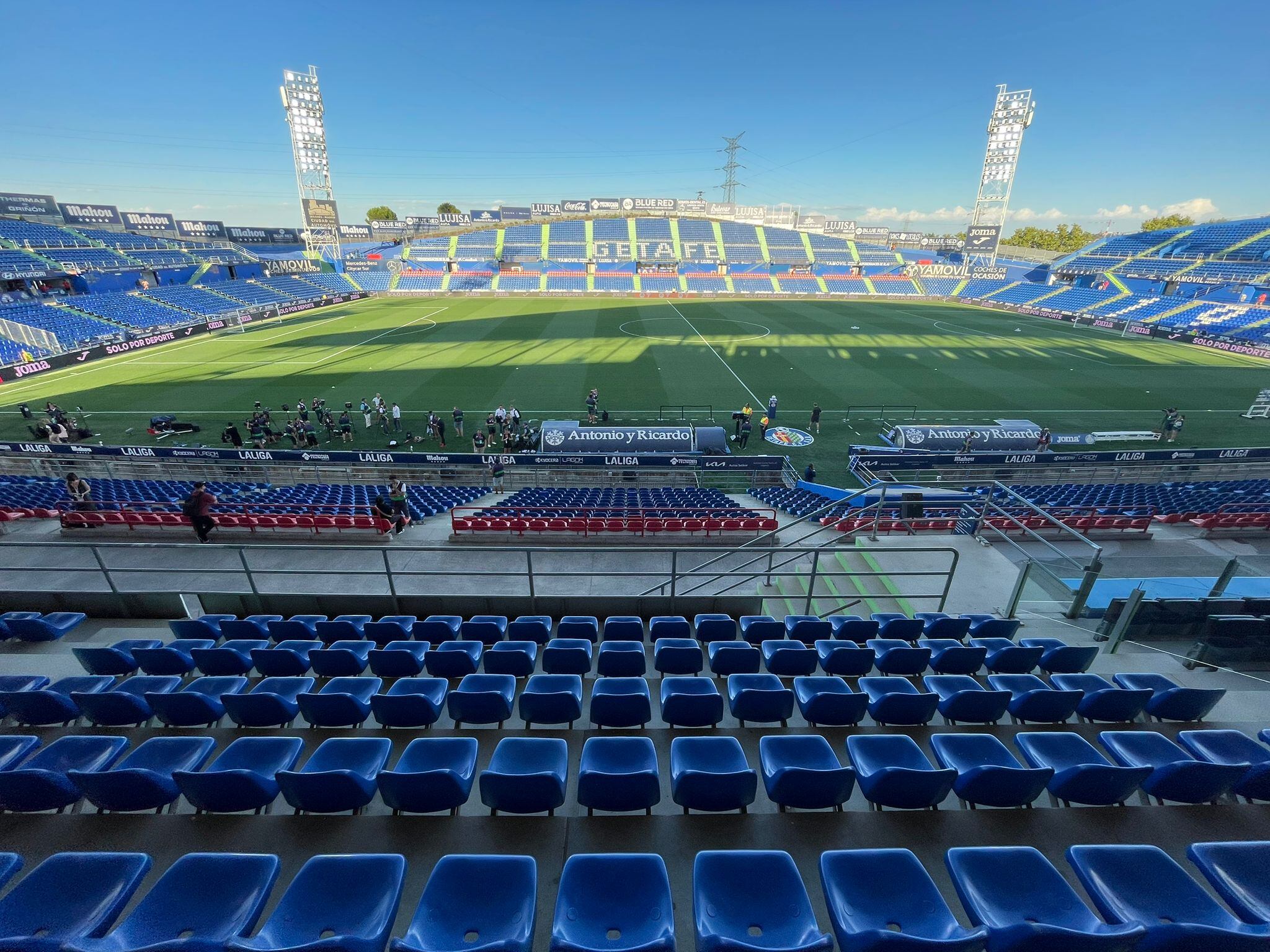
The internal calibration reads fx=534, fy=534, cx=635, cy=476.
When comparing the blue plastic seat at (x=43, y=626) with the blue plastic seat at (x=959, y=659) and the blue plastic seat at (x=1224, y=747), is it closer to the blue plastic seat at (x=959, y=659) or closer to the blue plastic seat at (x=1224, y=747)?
the blue plastic seat at (x=959, y=659)

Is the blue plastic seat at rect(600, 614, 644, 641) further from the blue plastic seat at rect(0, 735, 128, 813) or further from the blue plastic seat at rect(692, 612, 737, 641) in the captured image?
the blue plastic seat at rect(0, 735, 128, 813)

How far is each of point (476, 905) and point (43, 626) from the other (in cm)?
698

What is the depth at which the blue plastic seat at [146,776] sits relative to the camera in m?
3.47

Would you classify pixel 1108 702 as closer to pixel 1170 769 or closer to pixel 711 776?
pixel 1170 769

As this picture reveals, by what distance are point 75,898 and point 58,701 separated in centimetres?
271

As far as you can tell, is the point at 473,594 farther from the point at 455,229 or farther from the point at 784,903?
the point at 455,229

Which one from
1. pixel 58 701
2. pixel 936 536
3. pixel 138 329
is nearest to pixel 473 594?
pixel 58 701

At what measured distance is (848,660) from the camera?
525cm

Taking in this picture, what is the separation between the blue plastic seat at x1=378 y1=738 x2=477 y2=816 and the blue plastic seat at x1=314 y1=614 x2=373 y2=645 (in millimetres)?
2654

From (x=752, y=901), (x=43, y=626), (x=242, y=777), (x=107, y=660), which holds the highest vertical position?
(x=752, y=901)

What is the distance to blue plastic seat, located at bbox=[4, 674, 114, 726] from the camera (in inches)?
173

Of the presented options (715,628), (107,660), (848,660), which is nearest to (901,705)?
(848,660)

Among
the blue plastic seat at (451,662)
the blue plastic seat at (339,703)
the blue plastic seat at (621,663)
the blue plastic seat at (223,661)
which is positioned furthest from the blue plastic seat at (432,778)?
the blue plastic seat at (223,661)

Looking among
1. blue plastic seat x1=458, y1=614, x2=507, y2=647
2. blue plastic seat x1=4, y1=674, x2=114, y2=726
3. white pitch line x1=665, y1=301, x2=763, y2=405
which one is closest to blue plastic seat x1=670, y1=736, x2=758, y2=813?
blue plastic seat x1=458, y1=614, x2=507, y2=647
